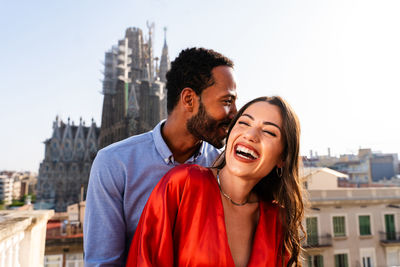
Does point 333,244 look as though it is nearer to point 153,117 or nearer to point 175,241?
point 175,241

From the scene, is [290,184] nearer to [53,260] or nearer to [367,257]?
[367,257]

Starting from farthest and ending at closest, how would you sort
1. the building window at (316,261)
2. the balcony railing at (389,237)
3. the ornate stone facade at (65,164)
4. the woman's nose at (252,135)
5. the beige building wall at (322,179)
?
the ornate stone facade at (65,164)
the beige building wall at (322,179)
the balcony railing at (389,237)
the building window at (316,261)
the woman's nose at (252,135)

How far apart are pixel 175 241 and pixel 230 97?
1069 millimetres

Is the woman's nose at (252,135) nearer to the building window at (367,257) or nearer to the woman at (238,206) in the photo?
the woman at (238,206)

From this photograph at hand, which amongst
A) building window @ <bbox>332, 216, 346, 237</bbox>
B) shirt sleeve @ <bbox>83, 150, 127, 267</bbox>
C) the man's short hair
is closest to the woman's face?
the man's short hair

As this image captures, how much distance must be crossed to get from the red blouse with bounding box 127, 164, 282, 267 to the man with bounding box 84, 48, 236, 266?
0.95 ft

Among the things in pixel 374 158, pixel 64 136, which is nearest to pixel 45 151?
pixel 64 136

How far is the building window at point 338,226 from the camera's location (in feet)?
44.1

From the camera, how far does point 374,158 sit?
1203 inches

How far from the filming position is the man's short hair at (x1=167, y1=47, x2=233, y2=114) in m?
2.16

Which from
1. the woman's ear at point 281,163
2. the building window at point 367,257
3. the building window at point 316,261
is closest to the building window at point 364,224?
the building window at point 367,257

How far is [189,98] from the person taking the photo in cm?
218

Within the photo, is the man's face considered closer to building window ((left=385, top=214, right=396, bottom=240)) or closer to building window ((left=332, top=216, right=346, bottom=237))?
building window ((left=332, top=216, right=346, bottom=237))

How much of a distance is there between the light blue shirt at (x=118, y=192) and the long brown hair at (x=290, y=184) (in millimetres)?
470
